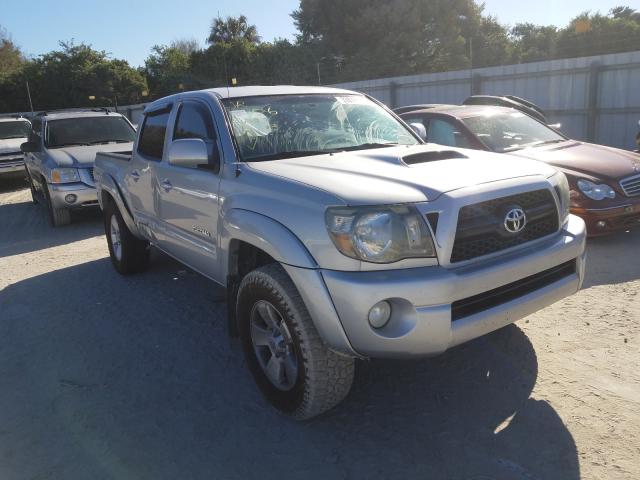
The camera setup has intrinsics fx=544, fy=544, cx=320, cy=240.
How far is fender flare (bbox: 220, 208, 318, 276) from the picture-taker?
2.69m

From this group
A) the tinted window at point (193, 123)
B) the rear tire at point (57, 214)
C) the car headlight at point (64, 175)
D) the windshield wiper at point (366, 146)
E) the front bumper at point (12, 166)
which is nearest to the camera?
the windshield wiper at point (366, 146)

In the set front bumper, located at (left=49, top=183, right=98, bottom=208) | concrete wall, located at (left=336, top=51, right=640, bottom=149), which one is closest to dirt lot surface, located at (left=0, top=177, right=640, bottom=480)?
front bumper, located at (left=49, top=183, right=98, bottom=208)

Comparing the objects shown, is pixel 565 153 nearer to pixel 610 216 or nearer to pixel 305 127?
pixel 610 216

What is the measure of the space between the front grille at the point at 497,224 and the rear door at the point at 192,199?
1.60 m

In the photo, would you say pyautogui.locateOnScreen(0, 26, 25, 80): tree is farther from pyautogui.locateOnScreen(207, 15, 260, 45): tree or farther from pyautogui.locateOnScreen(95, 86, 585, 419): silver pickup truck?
pyautogui.locateOnScreen(95, 86, 585, 419): silver pickup truck

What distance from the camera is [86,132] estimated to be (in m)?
9.48

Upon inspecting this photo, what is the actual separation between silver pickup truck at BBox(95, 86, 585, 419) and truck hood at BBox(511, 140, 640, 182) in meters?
2.85

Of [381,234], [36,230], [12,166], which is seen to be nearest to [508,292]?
[381,234]

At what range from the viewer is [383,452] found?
269 cm

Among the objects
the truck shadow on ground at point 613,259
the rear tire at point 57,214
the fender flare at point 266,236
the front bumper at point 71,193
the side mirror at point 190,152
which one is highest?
the side mirror at point 190,152

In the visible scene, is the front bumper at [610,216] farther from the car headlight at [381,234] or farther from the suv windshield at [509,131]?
the car headlight at [381,234]

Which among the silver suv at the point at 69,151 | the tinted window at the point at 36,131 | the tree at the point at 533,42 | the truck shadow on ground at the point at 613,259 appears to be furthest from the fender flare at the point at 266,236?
the tree at the point at 533,42

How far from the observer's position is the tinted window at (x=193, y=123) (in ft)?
12.7

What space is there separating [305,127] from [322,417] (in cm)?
196
